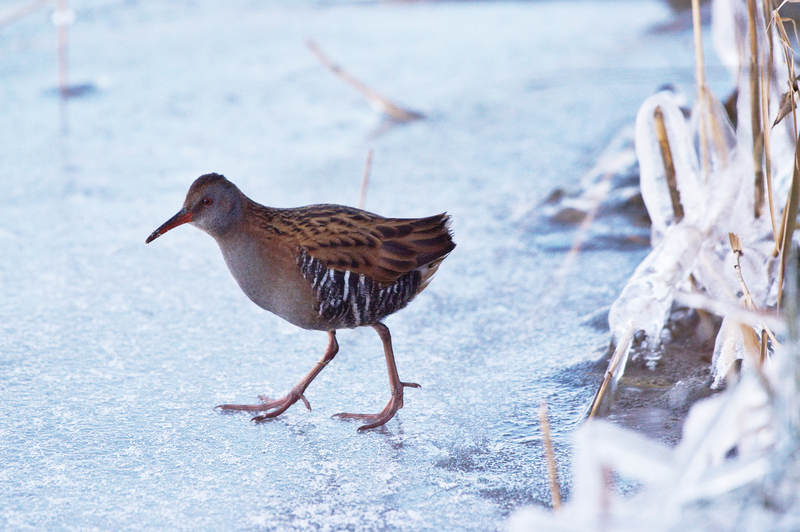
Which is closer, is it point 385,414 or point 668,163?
point 385,414

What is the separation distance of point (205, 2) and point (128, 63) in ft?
4.87

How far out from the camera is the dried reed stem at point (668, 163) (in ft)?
9.04

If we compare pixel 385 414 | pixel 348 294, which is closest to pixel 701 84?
pixel 348 294

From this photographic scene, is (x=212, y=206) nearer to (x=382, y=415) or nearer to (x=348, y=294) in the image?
(x=348, y=294)

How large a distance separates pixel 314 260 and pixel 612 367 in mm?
746

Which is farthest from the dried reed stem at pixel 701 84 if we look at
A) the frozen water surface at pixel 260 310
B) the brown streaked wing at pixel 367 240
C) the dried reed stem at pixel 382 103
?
the dried reed stem at pixel 382 103

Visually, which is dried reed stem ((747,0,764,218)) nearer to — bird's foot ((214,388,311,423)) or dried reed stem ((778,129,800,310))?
dried reed stem ((778,129,800,310))

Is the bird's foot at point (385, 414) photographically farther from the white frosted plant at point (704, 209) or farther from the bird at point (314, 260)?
the white frosted plant at point (704, 209)

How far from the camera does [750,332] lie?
2.06 meters

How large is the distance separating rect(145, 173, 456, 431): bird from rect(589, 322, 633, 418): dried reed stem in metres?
0.48

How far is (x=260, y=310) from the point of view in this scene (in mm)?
2973

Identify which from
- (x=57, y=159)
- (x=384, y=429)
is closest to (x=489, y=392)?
(x=384, y=429)

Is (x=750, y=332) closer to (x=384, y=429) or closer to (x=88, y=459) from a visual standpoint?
(x=384, y=429)

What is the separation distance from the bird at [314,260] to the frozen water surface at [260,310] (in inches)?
8.9
